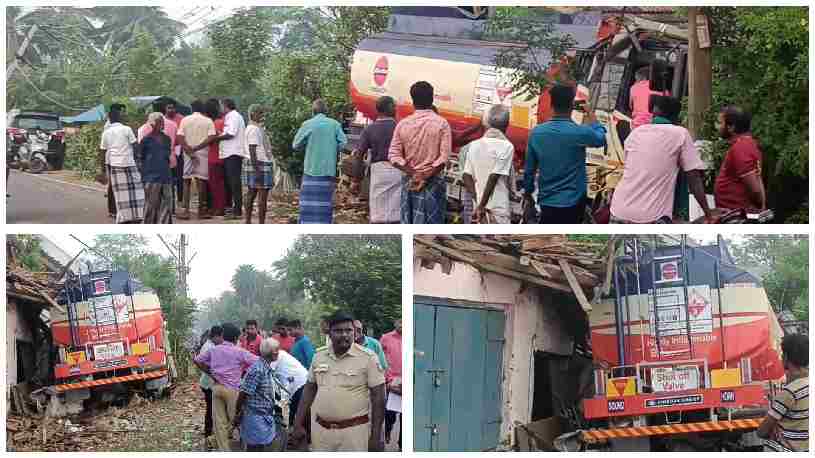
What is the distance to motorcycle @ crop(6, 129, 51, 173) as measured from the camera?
25.7 ft

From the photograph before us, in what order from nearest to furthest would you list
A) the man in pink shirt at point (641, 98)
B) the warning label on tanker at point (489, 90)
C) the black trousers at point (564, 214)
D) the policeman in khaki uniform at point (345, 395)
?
the policeman in khaki uniform at point (345, 395) < the black trousers at point (564, 214) < the man in pink shirt at point (641, 98) < the warning label on tanker at point (489, 90)

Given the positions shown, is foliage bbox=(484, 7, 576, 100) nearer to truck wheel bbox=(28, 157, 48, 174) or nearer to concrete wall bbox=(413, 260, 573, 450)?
concrete wall bbox=(413, 260, 573, 450)

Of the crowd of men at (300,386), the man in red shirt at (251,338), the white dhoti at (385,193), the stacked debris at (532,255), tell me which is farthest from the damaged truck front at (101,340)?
the stacked debris at (532,255)

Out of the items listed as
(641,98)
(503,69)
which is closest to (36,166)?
(503,69)

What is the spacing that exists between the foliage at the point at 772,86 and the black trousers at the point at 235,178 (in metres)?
3.01

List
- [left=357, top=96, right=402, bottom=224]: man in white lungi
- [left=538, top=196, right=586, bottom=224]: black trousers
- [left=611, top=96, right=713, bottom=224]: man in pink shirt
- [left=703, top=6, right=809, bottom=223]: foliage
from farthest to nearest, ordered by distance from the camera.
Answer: [left=357, top=96, right=402, bottom=224]: man in white lungi, [left=703, top=6, right=809, bottom=223]: foliage, [left=538, top=196, right=586, bottom=224]: black trousers, [left=611, top=96, right=713, bottom=224]: man in pink shirt

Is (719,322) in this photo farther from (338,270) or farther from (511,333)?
(338,270)

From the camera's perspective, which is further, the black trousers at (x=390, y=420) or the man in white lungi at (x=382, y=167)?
the man in white lungi at (x=382, y=167)

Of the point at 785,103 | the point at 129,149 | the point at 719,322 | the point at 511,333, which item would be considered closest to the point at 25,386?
the point at 129,149

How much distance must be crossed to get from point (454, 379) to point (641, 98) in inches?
87.0

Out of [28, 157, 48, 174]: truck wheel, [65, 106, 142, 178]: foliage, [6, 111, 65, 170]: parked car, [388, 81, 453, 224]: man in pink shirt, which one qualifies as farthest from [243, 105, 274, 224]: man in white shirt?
[28, 157, 48, 174]: truck wheel

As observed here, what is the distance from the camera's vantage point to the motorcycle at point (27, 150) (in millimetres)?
7836

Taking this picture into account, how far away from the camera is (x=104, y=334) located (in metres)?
7.64

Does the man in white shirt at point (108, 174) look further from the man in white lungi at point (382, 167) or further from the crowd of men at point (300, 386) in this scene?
the man in white lungi at point (382, 167)
